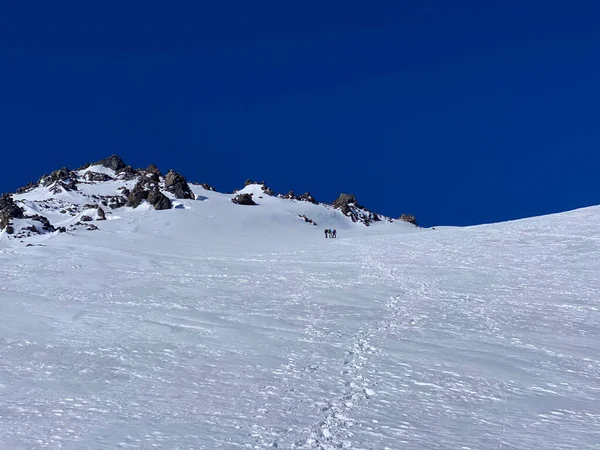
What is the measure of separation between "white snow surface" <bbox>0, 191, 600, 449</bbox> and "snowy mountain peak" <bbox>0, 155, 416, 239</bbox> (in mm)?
21050

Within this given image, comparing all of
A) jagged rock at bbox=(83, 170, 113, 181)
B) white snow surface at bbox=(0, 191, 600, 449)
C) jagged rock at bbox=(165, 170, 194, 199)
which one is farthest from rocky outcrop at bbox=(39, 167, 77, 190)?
white snow surface at bbox=(0, 191, 600, 449)

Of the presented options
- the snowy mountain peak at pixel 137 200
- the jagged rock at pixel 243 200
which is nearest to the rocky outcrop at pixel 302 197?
the snowy mountain peak at pixel 137 200

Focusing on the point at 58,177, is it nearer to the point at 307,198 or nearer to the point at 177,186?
the point at 177,186

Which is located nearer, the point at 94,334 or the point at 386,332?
Answer: the point at 94,334

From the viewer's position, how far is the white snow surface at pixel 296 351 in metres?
10.2

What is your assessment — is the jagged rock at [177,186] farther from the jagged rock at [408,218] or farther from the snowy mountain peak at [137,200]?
the jagged rock at [408,218]

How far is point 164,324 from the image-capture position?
18188 millimetres

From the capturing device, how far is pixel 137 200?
62688 millimetres

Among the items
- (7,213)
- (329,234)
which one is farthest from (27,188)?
(329,234)

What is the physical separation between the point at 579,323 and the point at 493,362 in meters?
7.25

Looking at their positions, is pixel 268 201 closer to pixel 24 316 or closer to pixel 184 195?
pixel 184 195

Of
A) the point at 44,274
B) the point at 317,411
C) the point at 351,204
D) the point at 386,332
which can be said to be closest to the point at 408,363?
the point at 386,332

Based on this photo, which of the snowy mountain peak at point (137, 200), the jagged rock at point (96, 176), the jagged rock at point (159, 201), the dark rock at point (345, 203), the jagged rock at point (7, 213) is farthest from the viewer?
the dark rock at point (345, 203)

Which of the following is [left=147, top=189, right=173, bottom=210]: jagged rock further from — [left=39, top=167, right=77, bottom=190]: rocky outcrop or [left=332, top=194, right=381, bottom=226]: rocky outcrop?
[left=332, top=194, right=381, bottom=226]: rocky outcrop
